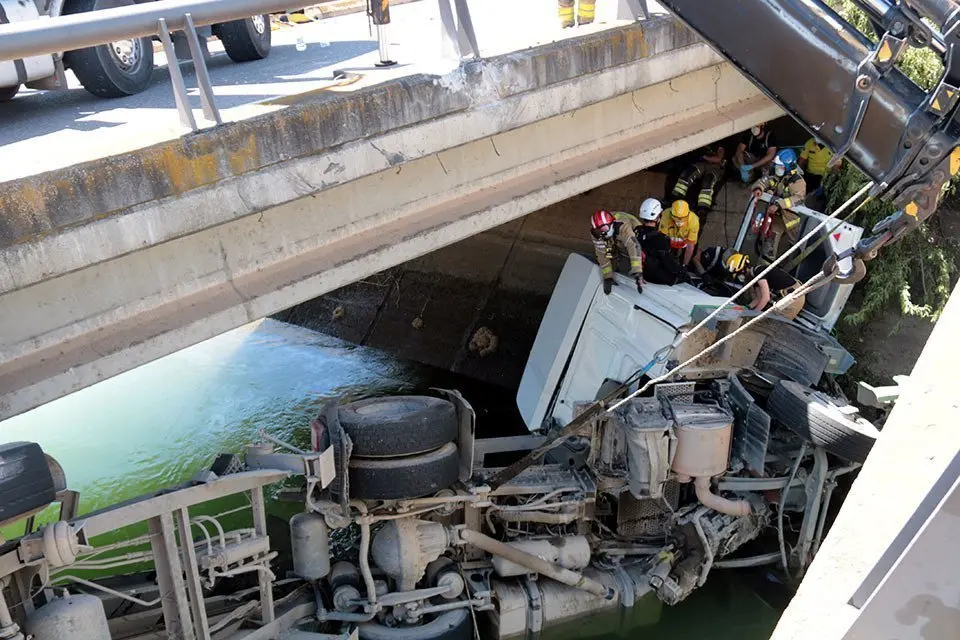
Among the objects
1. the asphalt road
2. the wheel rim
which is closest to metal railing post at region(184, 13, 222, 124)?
the asphalt road

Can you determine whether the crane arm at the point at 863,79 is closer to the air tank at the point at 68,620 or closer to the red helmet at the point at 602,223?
the red helmet at the point at 602,223

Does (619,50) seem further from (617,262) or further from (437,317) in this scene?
(437,317)

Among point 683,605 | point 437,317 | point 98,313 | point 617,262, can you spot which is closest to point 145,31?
point 98,313

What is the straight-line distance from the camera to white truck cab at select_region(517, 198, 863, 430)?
7004mm

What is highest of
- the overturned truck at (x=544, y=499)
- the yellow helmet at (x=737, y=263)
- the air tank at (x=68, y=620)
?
the yellow helmet at (x=737, y=263)

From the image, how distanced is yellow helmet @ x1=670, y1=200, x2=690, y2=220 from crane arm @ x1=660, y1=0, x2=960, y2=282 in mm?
4047

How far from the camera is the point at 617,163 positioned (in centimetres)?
667

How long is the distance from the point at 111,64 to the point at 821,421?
18.2ft

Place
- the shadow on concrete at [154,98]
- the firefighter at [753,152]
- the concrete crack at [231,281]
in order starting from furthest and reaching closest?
1. the firefighter at [753,152]
2. the shadow on concrete at [154,98]
3. the concrete crack at [231,281]

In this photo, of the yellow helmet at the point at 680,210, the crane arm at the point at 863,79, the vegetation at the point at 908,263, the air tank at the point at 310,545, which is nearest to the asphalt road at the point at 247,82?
the crane arm at the point at 863,79

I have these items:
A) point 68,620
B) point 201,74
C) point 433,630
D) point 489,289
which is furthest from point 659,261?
point 68,620

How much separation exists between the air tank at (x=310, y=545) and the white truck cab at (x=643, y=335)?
7.96 feet

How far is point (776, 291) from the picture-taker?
756cm

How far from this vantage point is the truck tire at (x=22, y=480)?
12.9 ft
